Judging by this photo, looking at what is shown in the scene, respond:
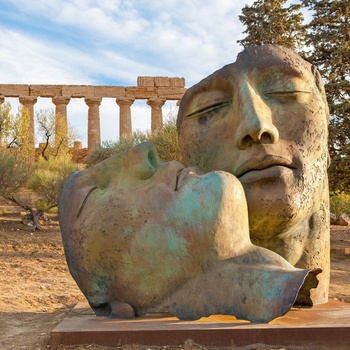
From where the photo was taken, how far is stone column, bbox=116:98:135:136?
33750mm

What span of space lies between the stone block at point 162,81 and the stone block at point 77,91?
409 centimetres

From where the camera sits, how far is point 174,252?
9.01 feet

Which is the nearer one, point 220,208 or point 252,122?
point 220,208

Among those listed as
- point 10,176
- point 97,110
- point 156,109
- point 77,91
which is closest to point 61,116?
point 77,91

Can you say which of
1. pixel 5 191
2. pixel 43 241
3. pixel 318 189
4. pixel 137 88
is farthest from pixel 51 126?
pixel 318 189

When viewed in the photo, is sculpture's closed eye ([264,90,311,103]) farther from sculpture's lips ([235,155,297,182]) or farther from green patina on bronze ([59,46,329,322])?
sculpture's lips ([235,155,297,182])

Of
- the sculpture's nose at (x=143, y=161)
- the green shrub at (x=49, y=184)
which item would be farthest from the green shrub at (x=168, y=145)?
the sculpture's nose at (x=143, y=161)

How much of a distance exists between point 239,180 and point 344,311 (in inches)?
39.4

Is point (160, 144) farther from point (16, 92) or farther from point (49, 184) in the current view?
point (16, 92)

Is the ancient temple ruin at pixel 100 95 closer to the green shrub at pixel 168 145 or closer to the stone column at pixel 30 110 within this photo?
the stone column at pixel 30 110

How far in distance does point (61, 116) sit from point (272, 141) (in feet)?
100

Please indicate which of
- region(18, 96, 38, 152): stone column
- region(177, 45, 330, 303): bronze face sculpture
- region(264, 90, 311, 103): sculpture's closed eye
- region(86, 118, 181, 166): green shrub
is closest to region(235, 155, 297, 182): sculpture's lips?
region(177, 45, 330, 303): bronze face sculpture

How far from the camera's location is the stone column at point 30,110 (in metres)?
30.5

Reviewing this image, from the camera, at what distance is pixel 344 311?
3133 mm
